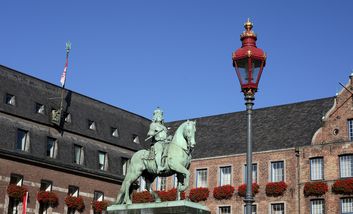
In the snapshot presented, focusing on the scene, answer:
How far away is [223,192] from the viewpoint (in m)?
43.3

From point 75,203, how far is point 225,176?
11345 millimetres

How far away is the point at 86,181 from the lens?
4338cm

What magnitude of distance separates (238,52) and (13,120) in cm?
2904

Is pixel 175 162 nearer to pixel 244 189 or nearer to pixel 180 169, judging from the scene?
pixel 180 169

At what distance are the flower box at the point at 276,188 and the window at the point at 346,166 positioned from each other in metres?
4.09

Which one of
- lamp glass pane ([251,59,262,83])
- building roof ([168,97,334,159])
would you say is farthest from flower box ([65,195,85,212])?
lamp glass pane ([251,59,262,83])

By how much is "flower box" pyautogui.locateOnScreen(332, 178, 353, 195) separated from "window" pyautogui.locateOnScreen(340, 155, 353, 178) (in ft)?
2.43

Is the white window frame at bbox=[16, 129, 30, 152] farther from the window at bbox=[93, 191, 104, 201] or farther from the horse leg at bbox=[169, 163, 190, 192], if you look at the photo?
the horse leg at bbox=[169, 163, 190, 192]

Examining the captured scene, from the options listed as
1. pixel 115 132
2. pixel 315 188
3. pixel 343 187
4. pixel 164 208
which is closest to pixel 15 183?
pixel 115 132

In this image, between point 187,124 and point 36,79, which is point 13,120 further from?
point 187,124

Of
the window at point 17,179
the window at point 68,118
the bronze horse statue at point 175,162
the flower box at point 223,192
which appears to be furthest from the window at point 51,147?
the bronze horse statue at point 175,162

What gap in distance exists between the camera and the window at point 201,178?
45.3m

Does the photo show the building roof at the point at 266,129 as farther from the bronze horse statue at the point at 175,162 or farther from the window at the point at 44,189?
the bronze horse statue at the point at 175,162

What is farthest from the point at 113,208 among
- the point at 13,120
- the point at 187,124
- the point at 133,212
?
the point at 13,120
